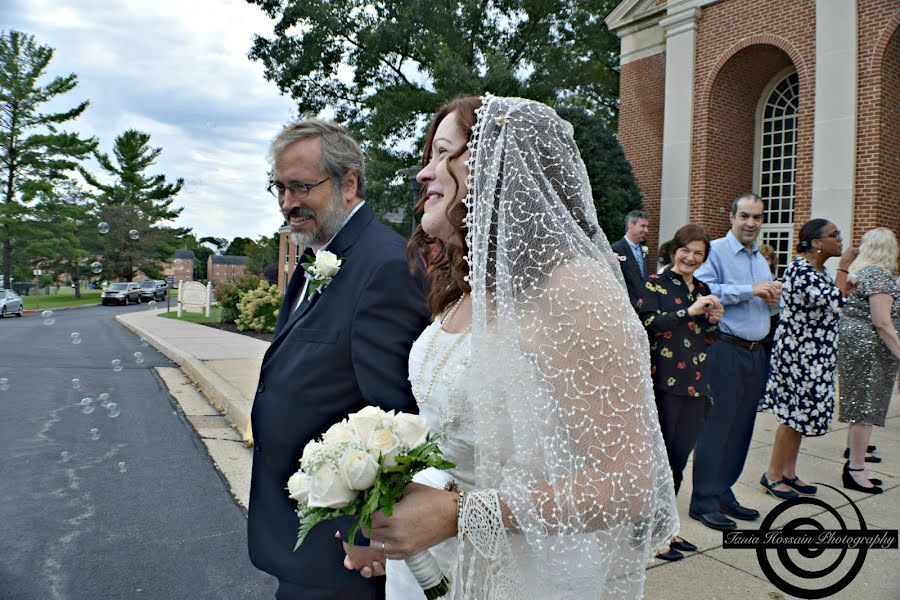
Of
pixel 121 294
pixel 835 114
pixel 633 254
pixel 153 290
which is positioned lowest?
pixel 121 294

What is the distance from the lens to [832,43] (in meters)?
12.2

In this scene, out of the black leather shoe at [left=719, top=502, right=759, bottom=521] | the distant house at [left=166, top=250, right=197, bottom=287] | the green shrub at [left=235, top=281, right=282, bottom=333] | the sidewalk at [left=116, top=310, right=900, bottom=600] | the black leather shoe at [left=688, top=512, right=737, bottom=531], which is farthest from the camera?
the distant house at [left=166, top=250, right=197, bottom=287]

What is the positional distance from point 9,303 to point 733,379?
28.1 metres

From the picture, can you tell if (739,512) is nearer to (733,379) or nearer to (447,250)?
(733,379)

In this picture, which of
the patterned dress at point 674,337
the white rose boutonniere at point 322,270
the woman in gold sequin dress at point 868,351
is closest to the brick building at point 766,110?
the woman in gold sequin dress at point 868,351

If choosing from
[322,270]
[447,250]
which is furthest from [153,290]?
[447,250]

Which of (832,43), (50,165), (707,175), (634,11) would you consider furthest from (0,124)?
(832,43)

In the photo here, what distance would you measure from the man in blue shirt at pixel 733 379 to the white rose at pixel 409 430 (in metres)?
3.55

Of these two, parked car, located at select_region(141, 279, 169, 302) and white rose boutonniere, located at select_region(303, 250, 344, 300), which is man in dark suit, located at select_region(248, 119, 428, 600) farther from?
parked car, located at select_region(141, 279, 169, 302)

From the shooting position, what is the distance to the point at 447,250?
1911mm

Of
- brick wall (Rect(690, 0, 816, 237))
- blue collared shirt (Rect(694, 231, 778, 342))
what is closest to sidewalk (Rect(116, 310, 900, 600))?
blue collared shirt (Rect(694, 231, 778, 342))

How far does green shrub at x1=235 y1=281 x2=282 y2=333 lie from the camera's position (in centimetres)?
1816

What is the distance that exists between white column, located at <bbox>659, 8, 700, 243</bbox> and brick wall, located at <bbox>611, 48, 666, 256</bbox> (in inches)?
24.6

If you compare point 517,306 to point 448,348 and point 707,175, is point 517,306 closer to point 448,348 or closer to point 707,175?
point 448,348
